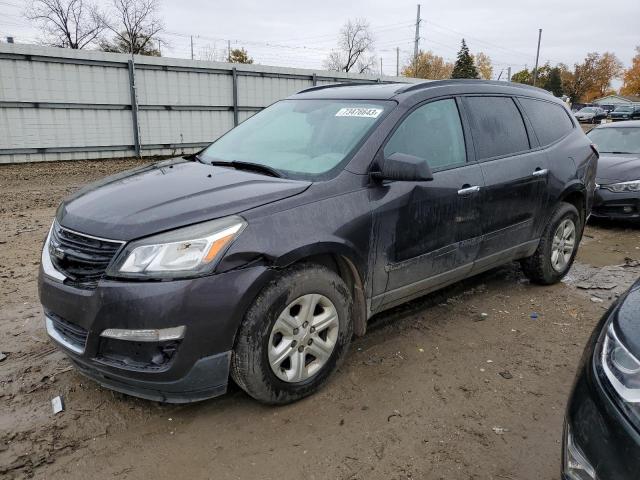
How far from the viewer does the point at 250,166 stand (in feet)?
10.6

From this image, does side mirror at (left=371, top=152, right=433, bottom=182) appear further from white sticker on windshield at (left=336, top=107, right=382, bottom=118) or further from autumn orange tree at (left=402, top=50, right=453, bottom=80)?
autumn orange tree at (left=402, top=50, right=453, bottom=80)

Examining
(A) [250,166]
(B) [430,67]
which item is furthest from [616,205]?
(B) [430,67]

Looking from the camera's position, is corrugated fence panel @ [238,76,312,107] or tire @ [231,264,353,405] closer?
tire @ [231,264,353,405]

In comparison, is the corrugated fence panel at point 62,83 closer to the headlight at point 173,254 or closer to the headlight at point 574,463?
the headlight at point 173,254

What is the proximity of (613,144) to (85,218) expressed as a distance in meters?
8.73

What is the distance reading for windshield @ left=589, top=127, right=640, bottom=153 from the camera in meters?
→ 8.29

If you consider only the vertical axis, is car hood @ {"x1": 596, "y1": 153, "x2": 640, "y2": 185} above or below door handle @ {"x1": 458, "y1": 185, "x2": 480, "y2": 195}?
below

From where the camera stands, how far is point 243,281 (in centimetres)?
245

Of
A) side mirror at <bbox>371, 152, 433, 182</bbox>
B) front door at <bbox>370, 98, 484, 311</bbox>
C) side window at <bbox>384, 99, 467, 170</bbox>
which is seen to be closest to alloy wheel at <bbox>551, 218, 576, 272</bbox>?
front door at <bbox>370, 98, 484, 311</bbox>

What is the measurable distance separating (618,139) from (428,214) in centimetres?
699

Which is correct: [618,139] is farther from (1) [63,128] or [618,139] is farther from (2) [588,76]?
(2) [588,76]

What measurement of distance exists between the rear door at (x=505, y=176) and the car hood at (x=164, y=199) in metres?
1.71

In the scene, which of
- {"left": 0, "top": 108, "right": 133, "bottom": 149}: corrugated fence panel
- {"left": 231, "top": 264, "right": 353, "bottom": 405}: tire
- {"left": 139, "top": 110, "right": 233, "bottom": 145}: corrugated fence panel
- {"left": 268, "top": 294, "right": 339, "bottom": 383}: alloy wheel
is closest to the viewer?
{"left": 231, "top": 264, "right": 353, "bottom": 405}: tire

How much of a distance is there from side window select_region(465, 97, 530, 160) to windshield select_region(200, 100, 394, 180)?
91cm
